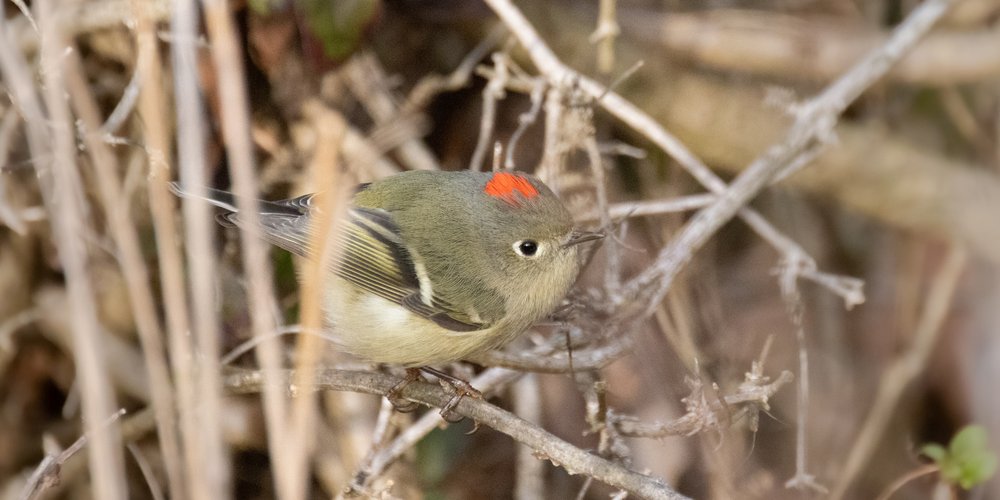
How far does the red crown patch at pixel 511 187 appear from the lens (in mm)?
2273

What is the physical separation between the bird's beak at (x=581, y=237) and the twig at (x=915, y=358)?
1848mm

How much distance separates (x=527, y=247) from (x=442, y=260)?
21 cm

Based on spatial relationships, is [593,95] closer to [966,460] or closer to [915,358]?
[966,460]

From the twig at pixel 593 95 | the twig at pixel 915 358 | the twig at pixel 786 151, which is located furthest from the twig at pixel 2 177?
the twig at pixel 915 358

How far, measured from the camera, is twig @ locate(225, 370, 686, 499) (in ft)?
5.75

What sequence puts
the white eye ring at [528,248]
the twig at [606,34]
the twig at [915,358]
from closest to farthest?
the white eye ring at [528,248] < the twig at [606,34] < the twig at [915,358]

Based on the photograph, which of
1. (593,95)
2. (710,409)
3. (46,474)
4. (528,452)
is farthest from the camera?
(528,452)

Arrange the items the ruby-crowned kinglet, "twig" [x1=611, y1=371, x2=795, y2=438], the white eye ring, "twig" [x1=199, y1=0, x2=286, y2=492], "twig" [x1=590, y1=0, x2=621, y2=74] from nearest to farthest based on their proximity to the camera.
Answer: "twig" [x1=199, y1=0, x2=286, y2=492]
"twig" [x1=611, y1=371, x2=795, y2=438]
the ruby-crowned kinglet
the white eye ring
"twig" [x1=590, y1=0, x2=621, y2=74]

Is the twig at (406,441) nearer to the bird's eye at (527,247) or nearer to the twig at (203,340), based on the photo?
the bird's eye at (527,247)

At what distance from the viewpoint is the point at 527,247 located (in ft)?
7.70

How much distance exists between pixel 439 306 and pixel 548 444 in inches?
20.5

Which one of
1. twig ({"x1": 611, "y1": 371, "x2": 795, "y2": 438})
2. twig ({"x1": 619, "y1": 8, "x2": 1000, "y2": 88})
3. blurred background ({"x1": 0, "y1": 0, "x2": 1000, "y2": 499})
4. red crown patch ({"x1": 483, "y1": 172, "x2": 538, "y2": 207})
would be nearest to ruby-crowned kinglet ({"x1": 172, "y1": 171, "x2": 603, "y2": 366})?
red crown patch ({"x1": 483, "y1": 172, "x2": 538, "y2": 207})

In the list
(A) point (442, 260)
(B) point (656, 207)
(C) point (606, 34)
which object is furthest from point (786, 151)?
(A) point (442, 260)

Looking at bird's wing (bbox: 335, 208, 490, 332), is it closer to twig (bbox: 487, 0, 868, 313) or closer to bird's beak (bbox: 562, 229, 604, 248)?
bird's beak (bbox: 562, 229, 604, 248)
